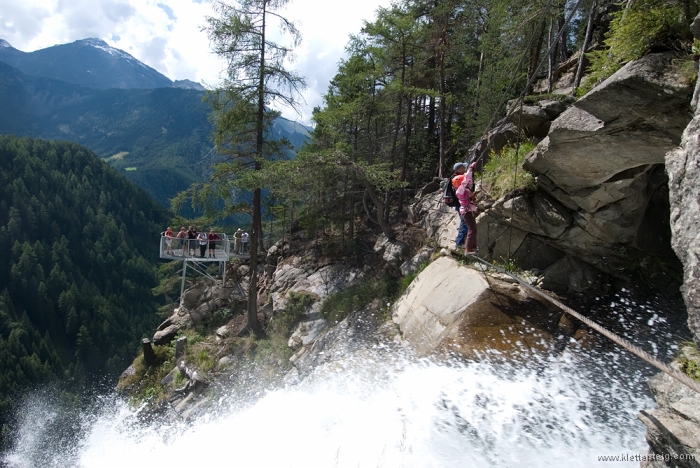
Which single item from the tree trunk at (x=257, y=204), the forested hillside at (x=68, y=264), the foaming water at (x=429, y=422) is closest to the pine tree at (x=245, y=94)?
the tree trunk at (x=257, y=204)

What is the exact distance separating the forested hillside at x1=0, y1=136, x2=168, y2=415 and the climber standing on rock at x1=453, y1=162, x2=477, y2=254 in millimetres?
62609

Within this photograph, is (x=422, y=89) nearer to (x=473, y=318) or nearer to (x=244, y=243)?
(x=473, y=318)

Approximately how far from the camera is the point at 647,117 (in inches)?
221

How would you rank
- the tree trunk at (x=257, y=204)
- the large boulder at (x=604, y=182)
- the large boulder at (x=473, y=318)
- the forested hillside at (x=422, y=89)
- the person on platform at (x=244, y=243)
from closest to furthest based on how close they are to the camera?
the large boulder at (x=604, y=182) < the large boulder at (x=473, y=318) < the forested hillside at (x=422, y=89) < the tree trunk at (x=257, y=204) < the person on platform at (x=244, y=243)

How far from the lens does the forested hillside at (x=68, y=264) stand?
6131 cm

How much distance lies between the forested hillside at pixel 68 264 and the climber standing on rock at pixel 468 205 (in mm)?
62609

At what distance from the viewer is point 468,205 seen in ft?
25.2

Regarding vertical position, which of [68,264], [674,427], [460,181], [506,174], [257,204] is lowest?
[68,264]

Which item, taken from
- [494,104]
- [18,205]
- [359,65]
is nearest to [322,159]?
[359,65]

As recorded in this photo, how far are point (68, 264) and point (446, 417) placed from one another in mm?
100879

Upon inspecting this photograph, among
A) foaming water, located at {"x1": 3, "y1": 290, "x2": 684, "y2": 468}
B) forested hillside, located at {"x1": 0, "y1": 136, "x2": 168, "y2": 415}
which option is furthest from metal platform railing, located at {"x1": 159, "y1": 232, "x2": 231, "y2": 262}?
forested hillside, located at {"x1": 0, "y1": 136, "x2": 168, "y2": 415}

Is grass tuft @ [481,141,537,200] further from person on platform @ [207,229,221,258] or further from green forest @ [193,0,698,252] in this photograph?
person on platform @ [207,229,221,258]

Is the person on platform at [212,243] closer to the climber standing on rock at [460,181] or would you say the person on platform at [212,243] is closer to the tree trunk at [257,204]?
the tree trunk at [257,204]

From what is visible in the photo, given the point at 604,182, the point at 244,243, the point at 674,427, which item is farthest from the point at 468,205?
the point at 244,243
